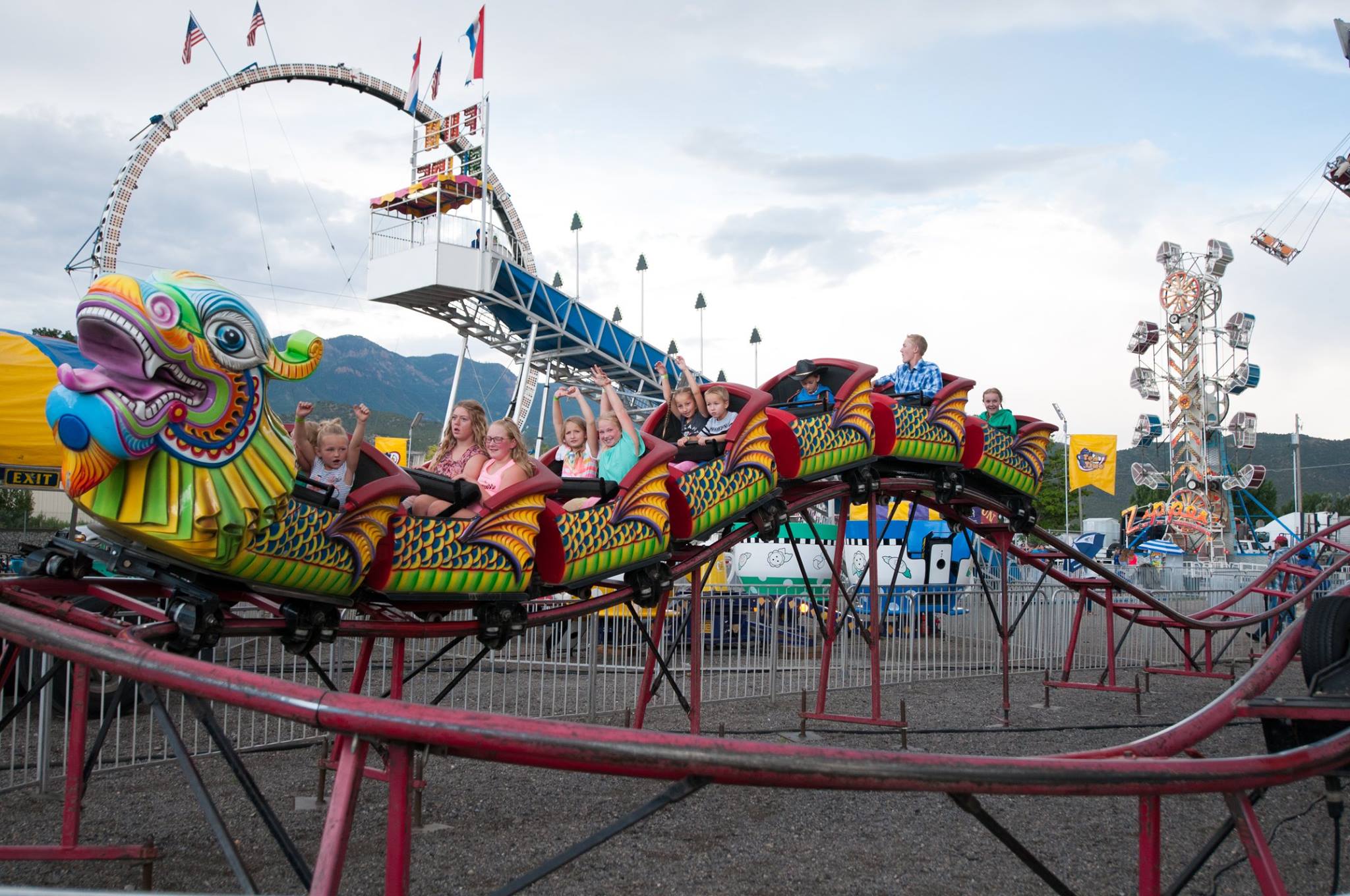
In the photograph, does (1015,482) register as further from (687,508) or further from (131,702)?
(131,702)

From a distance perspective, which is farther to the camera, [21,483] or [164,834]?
[21,483]

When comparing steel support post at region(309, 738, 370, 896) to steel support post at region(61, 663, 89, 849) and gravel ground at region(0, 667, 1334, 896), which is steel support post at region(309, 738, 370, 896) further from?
gravel ground at region(0, 667, 1334, 896)

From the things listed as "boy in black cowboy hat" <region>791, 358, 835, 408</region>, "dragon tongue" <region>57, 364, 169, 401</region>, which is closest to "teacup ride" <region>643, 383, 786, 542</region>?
"boy in black cowboy hat" <region>791, 358, 835, 408</region>

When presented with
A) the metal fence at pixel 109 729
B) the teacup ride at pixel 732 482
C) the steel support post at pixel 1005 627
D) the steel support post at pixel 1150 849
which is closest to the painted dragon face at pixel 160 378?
the metal fence at pixel 109 729

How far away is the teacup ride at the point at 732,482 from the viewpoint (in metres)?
6.59

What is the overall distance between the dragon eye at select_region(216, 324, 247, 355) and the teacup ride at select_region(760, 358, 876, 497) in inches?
156

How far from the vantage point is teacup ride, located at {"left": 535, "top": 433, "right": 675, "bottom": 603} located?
563 cm

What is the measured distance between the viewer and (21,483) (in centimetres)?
982

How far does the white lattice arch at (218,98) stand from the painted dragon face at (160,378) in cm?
2406

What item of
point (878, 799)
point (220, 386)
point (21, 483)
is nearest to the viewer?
point (220, 386)

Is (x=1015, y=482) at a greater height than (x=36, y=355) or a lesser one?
lesser

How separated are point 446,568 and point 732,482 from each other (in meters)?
2.43

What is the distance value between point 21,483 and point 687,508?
7.08 metres

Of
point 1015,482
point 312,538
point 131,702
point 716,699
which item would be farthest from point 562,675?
point 312,538
